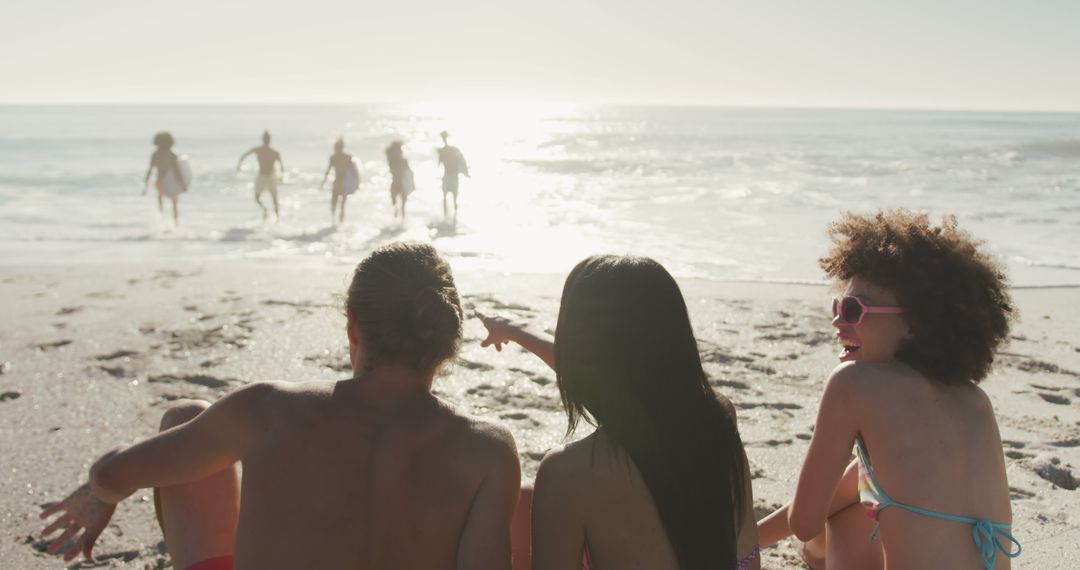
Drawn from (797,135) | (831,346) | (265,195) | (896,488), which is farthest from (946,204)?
A: (797,135)

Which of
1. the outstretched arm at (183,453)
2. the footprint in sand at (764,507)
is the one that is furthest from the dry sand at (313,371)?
the outstretched arm at (183,453)

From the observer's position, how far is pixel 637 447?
1.71m

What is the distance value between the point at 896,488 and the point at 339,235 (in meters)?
11.7

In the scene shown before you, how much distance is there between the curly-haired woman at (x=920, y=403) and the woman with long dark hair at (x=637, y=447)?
1.24ft

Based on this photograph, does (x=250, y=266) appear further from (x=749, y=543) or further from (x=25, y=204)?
(x=25, y=204)

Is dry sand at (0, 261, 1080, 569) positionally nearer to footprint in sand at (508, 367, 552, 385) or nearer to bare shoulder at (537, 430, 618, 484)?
footprint in sand at (508, 367, 552, 385)

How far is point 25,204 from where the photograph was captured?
55.0 feet

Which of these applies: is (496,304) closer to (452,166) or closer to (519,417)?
(519,417)

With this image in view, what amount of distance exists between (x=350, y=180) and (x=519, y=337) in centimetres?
1199

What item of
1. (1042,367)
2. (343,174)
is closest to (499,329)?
(1042,367)

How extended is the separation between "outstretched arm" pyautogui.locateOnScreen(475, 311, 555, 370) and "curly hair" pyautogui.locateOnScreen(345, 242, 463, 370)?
68cm

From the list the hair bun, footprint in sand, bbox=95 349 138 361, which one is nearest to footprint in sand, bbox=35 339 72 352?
footprint in sand, bbox=95 349 138 361

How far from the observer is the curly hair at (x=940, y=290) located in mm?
1949

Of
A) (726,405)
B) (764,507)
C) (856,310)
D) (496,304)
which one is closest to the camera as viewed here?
(726,405)
